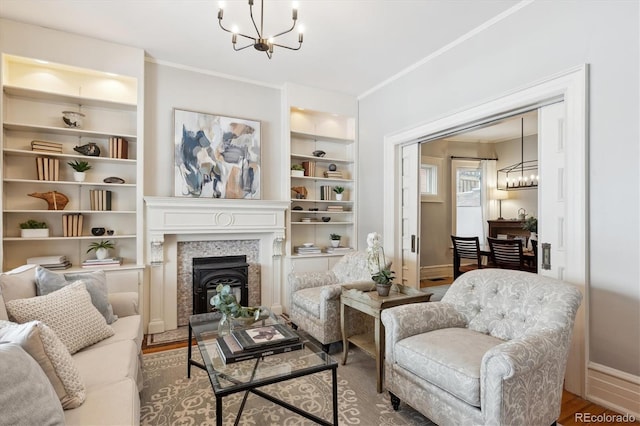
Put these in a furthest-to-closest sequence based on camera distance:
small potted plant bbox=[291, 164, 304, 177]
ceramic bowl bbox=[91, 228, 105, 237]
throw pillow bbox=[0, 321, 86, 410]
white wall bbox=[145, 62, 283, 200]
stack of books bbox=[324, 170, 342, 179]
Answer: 1. stack of books bbox=[324, 170, 342, 179]
2. small potted plant bbox=[291, 164, 304, 177]
3. white wall bbox=[145, 62, 283, 200]
4. ceramic bowl bbox=[91, 228, 105, 237]
5. throw pillow bbox=[0, 321, 86, 410]

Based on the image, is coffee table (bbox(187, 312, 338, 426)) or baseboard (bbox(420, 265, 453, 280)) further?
baseboard (bbox(420, 265, 453, 280))

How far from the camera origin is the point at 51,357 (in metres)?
1.37

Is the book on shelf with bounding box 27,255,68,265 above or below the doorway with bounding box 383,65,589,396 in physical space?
below

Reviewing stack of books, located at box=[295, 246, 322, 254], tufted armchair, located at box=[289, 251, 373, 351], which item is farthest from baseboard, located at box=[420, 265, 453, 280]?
tufted armchair, located at box=[289, 251, 373, 351]

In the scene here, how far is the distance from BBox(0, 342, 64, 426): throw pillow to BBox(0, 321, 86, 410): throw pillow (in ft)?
0.38

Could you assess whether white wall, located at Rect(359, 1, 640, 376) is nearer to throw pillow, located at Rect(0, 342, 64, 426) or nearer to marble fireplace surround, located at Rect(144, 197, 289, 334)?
marble fireplace surround, located at Rect(144, 197, 289, 334)

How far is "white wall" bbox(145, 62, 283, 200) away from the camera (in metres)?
3.70

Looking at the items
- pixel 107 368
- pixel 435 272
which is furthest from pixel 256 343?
pixel 435 272

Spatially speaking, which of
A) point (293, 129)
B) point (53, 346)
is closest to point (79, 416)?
point (53, 346)

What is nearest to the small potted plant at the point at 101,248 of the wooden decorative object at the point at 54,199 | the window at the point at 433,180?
the wooden decorative object at the point at 54,199

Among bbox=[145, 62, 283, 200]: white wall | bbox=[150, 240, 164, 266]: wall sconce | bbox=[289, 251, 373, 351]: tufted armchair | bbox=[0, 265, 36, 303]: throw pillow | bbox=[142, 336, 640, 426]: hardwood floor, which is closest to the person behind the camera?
bbox=[0, 265, 36, 303]: throw pillow

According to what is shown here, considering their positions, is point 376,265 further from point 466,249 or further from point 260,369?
point 466,249

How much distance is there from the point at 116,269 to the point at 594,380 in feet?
13.5

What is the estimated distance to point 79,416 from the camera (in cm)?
134
